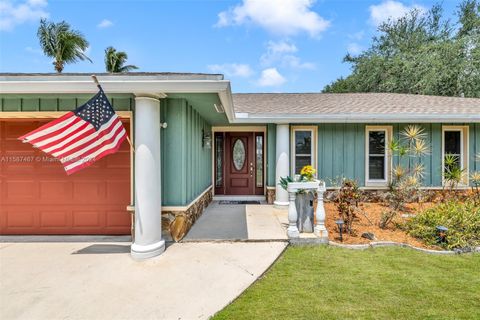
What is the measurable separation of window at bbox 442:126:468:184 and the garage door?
8793mm

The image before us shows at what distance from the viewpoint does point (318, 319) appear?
8.32 feet

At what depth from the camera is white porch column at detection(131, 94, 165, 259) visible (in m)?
3.87

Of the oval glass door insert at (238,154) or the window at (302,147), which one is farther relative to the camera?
the oval glass door insert at (238,154)

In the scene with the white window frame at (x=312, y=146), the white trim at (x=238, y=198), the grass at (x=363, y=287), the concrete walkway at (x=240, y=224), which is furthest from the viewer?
the white trim at (x=238, y=198)

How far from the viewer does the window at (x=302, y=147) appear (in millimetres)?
7629

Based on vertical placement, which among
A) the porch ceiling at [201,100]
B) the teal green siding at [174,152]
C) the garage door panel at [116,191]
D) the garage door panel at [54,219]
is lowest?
the garage door panel at [54,219]

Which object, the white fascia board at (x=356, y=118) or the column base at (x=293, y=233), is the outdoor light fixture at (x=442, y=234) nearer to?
the column base at (x=293, y=233)

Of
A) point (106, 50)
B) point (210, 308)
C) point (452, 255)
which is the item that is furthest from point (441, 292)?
point (106, 50)

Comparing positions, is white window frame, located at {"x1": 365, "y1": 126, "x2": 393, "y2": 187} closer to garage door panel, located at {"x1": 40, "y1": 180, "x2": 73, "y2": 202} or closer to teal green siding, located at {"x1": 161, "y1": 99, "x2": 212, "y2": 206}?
teal green siding, located at {"x1": 161, "y1": 99, "x2": 212, "y2": 206}

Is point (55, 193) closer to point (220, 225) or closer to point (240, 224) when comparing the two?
point (220, 225)

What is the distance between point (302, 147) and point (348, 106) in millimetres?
2240

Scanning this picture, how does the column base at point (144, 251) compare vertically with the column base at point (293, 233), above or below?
below

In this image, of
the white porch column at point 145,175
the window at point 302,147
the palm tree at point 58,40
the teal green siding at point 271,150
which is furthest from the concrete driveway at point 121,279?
the palm tree at point 58,40

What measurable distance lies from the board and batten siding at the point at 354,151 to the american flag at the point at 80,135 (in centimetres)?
593
